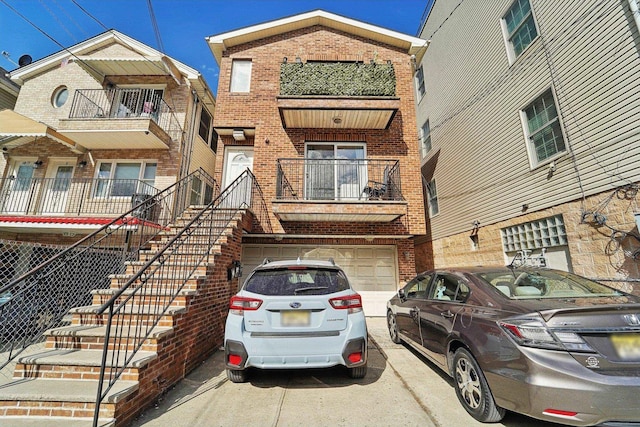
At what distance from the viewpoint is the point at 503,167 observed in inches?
317

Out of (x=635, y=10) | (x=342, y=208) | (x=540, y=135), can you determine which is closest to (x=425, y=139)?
(x=540, y=135)

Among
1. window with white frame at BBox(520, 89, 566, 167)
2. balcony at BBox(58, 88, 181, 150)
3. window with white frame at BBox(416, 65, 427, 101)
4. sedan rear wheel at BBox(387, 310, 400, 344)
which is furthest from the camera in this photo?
window with white frame at BBox(416, 65, 427, 101)

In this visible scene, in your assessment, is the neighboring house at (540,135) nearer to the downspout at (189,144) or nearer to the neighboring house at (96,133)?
the neighboring house at (96,133)

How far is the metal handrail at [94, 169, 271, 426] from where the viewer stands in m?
2.73

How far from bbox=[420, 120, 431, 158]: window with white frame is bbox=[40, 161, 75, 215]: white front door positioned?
15.2m

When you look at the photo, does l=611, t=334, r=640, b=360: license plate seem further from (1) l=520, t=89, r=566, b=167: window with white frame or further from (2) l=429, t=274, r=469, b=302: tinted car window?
(1) l=520, t=89, r=566, b=167: window with white frame

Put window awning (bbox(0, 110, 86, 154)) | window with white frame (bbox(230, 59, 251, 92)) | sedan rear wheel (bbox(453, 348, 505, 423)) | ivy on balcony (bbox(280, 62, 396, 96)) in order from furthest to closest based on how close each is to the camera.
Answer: window with white frame (bbox(230, 59, 251, 92)) < window awning (bbox(0, 110, 86, 154)) < ivy on balcony (bbox(280, 62, 396, 96)) < sedan rear wheel (bbox(453, 348, 505, 423))

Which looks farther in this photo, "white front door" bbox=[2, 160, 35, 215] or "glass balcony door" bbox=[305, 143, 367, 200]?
"white front door" bbox=[2, 160, 35, 215]

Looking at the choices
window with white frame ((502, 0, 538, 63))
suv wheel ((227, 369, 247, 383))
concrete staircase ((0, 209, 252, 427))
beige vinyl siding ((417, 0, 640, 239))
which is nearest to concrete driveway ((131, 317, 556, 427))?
suv wheel ((227, 369, 247, 383))

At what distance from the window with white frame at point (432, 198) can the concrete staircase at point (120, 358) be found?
1031cm

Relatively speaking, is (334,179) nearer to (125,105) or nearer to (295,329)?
(295,329)

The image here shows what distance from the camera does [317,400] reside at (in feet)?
10.1

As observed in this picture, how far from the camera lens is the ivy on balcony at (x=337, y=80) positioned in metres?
8.14

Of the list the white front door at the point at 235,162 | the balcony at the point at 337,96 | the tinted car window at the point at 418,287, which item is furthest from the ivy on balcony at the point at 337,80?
the tinted car window at the point at 418,287
